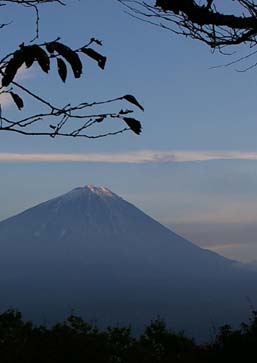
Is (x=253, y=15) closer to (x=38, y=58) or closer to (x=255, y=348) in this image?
(x=38, y=58)

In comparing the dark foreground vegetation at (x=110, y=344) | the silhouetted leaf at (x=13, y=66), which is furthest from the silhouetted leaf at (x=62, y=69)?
the dark foreground vegetation at (x=110, y=344)

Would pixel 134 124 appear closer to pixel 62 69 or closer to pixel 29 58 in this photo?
pixel 62 69

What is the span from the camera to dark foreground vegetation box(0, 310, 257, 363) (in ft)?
30.0

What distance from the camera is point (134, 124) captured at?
10.2 feet

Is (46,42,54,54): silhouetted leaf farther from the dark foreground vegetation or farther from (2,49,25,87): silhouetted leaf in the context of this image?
the dark foreground vegetation

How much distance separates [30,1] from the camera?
3.43 m

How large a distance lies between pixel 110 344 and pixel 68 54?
7.67 meters

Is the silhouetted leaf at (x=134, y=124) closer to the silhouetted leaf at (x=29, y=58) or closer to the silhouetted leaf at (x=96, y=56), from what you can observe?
the silhouetted leaf at (x=96, y=56)

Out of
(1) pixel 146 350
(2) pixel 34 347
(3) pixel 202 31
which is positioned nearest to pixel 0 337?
(2) pixel 34 347

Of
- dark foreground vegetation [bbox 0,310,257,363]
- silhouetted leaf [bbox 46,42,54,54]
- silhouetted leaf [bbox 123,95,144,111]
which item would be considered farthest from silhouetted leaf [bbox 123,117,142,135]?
dark foreground vegetation [bbox 0,310,257,363]

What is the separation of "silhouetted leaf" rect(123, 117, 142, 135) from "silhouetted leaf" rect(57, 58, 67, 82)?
417 millimetres

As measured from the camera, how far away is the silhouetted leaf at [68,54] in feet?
9.19

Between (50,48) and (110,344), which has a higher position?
(50,48)

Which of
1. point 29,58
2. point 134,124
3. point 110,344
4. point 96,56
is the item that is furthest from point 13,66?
point 110,344
